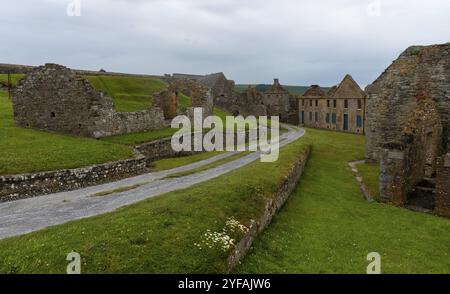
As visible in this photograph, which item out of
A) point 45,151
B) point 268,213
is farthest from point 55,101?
point 268,213

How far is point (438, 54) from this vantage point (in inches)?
1047

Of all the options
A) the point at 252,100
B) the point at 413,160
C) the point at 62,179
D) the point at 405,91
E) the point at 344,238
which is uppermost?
the point at 252,100

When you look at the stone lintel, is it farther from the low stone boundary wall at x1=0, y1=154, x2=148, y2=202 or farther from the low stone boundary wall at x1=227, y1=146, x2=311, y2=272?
the low stone boundary wall at x1=0, y1=154, x2=148, y2=202

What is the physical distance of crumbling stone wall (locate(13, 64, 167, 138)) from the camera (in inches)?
1059

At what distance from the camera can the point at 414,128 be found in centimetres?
2080

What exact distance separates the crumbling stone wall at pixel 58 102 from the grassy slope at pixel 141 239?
15.4m

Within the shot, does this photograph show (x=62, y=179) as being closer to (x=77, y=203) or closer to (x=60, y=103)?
(x=77, y=203)

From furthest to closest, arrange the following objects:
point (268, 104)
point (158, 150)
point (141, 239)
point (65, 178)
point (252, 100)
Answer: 1. point (268, 104)
2. point (252, 100)
3. point (158, 150)
4. point (65, 178)
5. point (141, 239)

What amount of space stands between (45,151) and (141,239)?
1394 centimetres

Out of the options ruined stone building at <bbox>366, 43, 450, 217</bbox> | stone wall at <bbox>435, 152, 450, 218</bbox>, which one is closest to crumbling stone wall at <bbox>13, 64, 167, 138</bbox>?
ruined stone building at <bbox>366, 43, 450, 217</bbox>

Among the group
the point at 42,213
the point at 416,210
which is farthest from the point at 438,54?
the point at 42,213

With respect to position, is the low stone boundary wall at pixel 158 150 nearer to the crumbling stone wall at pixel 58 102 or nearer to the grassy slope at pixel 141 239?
the crumbling stone wall at pixel 58 102

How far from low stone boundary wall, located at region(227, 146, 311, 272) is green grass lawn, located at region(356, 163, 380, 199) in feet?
14.4
